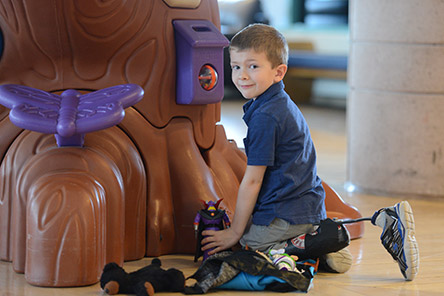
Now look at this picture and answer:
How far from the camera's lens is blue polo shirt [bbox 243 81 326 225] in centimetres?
233

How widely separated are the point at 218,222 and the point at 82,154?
477 millimetres

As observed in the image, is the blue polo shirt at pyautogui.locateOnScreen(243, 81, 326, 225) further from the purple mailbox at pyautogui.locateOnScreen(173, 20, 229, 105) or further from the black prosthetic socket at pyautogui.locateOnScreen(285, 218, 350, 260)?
the purple mailbox at pyautogui.locateOnScreen(173, 20, 229, 105)

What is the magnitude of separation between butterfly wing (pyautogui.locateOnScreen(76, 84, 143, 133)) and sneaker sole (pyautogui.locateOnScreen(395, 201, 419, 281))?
2.85 ft

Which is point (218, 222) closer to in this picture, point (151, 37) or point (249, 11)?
point (151, 37)

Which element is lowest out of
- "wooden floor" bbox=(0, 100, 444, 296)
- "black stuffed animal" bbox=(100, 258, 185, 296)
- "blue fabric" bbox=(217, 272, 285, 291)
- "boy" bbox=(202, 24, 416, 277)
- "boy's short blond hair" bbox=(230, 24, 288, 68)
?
"wooden floor" bbox=(0, 100, 444, 296)

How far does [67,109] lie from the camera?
2291 mm

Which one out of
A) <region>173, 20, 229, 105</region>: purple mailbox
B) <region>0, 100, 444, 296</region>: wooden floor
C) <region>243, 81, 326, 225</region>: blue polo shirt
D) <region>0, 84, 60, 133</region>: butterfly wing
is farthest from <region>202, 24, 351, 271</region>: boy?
<region>0, 84, 60, 133</region>: butterfly wing

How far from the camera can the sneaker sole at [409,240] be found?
7.33ft

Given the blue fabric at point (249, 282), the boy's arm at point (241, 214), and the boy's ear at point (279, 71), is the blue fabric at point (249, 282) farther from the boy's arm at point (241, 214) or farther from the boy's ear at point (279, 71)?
the boy's ear at point (279, 71)

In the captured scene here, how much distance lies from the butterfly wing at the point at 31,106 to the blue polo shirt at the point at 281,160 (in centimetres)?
60

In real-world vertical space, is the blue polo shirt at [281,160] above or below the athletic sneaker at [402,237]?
above

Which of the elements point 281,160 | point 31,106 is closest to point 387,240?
point 281,160

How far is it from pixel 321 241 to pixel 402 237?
0.79 feet

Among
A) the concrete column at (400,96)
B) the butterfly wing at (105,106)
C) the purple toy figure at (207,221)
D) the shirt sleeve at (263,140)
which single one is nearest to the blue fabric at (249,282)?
the purple toy figure at (207,221)
